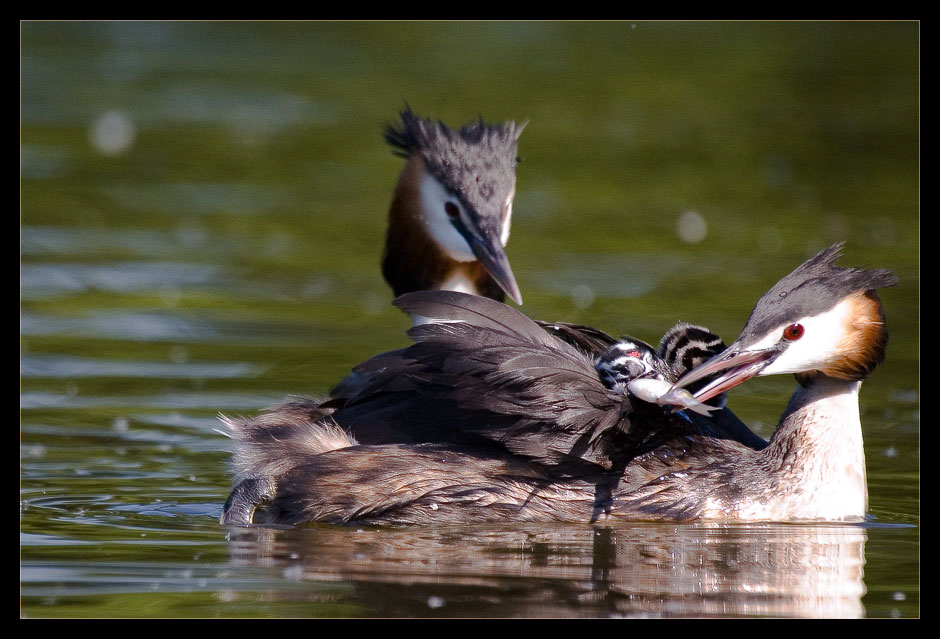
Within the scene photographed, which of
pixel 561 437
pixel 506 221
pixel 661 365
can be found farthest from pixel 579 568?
pixel 506 221

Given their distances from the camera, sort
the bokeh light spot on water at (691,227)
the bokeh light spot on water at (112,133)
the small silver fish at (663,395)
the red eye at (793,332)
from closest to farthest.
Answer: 1. the small silver fish at (663,395)
2. the red eye at (793,332)
3. the bokeh light spot on water at (691,227)
4. the bokeh light spot on water at (112,133)

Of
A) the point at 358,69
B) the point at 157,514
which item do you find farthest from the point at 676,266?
the point at 358,69

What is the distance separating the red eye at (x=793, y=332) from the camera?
23.0 feet

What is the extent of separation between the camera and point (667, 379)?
7.11 meters

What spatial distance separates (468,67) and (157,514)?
466 inches

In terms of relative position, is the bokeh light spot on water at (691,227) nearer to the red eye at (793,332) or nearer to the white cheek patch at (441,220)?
the white cheek patch at (441,220)

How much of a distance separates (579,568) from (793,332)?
5.20 feet

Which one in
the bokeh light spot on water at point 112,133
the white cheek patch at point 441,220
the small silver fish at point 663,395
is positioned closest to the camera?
the small silver fish at point 663,395

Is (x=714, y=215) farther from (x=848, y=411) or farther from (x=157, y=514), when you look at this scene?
(x=157, y=514)

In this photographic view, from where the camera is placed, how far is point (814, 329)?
7.08 meters

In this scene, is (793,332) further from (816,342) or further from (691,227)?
(691,227)

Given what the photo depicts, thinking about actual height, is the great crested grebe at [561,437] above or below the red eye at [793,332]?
below

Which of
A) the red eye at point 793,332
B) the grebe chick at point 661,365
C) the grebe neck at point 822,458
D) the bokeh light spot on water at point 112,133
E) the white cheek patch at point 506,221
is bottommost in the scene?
the grebe neck at point 822,458

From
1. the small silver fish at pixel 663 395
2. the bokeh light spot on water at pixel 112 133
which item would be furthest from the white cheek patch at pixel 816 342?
the bokeh light spot on water at pixel 112 133
